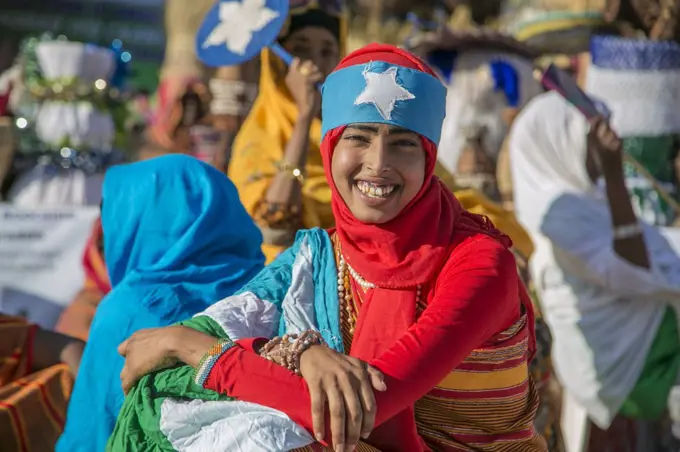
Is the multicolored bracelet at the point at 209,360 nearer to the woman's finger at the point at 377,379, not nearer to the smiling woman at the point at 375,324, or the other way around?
the smiling woman at the point at 375,324

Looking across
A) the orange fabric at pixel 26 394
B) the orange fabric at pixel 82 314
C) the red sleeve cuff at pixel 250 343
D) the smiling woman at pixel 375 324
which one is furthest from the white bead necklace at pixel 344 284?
the orange fabric at pixel 82 314

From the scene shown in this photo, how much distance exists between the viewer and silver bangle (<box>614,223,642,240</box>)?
446cm

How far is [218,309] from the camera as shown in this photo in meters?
2.13

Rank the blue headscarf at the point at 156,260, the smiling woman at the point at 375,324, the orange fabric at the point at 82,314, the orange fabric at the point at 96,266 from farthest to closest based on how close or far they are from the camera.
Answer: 1. the orange fabric at the point at 96,266
2. the orange fabric at the point at 82,314
3. the blue headscarf at the point at 156,260
4. the smiling woman at the point at 375,324

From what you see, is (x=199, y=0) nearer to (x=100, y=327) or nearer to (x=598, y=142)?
(x=598, y=142)

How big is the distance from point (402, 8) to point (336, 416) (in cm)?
1409

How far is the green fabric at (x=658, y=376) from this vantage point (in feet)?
14.9

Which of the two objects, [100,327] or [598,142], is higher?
[598,142]

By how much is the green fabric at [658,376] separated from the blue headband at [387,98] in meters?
2.75

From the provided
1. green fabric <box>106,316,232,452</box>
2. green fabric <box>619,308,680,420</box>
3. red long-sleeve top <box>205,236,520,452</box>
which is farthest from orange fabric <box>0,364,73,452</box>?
green fabric <box>619,308,680,420</box>

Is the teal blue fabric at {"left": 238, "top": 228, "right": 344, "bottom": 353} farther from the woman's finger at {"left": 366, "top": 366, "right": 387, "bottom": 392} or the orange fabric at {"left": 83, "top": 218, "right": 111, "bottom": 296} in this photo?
the orange fabric at {"left": 83, "top": 218, "right": 111, "bottom": 296}

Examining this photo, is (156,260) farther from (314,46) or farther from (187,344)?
(314,46)

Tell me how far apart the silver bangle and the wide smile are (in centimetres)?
258

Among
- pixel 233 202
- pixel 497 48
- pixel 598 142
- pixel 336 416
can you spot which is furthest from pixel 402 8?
pixel 336 416
